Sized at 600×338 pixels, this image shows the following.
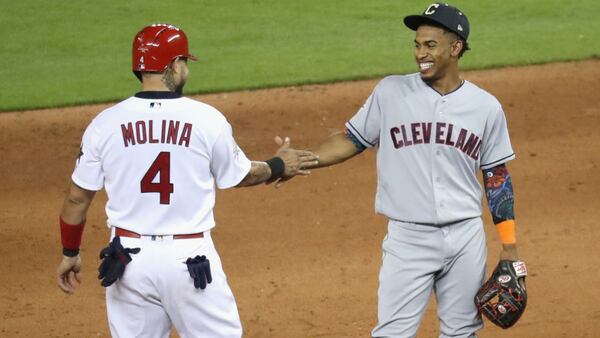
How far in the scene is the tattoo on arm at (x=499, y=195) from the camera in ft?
20.2

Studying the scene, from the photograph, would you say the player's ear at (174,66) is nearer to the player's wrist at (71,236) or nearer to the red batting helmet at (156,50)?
the red batting helmet at (156,50)

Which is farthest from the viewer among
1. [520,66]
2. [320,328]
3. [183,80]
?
[520,66]

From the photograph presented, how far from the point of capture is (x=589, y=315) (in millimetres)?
A: 7773

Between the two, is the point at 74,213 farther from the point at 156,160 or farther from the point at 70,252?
the point at 156,160

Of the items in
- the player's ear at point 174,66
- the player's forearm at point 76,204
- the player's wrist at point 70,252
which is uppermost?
the player's ear at point 174,66

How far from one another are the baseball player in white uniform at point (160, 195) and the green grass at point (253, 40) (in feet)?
21.9

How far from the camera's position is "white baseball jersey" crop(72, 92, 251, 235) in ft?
18.2

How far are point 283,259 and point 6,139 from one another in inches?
149

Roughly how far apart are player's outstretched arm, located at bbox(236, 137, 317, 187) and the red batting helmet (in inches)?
28.6

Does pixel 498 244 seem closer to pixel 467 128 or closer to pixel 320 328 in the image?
pixel 320 328

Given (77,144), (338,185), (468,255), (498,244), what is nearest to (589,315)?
(498,244)

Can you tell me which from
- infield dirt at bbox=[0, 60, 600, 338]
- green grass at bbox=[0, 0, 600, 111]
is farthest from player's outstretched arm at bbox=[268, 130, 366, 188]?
green grass at bbox=[0, 0, 600, 111]

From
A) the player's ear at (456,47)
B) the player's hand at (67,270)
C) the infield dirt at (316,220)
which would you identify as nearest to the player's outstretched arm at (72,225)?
the player's hand at (67,270)

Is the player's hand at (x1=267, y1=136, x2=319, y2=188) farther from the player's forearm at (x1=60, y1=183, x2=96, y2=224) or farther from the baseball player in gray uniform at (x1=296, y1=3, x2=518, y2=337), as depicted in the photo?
the player's forearm at (x1=60, y1=183, x2=96, y2=224)
